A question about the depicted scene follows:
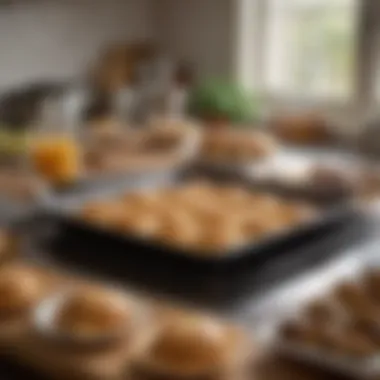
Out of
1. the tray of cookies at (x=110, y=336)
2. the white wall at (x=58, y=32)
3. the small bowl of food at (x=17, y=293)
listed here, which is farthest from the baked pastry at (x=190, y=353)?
the white wall at (x=58, y=32)

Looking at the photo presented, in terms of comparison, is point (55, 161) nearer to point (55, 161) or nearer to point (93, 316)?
point (55, 161)

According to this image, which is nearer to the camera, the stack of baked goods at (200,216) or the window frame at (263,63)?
the stack of baked goods at (200,216)

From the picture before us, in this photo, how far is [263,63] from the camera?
2.93 meters

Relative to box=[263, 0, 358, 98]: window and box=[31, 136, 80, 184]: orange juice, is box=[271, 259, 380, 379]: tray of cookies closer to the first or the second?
box=[31, 136, 80, 184]: orange juice

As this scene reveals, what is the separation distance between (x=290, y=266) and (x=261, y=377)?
336mm

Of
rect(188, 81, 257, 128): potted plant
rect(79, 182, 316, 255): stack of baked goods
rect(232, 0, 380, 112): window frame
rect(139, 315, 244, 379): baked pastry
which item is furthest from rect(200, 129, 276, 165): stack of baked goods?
rect(139, 315, 244, 379): baked pastry

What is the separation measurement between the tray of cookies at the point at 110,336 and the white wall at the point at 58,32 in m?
1.46

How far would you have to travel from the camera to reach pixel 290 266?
1370 millimetres

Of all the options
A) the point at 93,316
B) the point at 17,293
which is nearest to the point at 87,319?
the point at 93,316

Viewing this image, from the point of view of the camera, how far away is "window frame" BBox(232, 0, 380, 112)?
262 centimetres

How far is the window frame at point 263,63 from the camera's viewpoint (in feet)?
8.60

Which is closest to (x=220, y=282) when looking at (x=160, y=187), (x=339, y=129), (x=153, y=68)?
(x=160, y=187)

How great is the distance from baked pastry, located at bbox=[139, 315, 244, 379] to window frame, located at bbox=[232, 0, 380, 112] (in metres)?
1.67

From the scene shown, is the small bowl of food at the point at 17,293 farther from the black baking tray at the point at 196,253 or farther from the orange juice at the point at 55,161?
the orange juice at the point at 55,161
